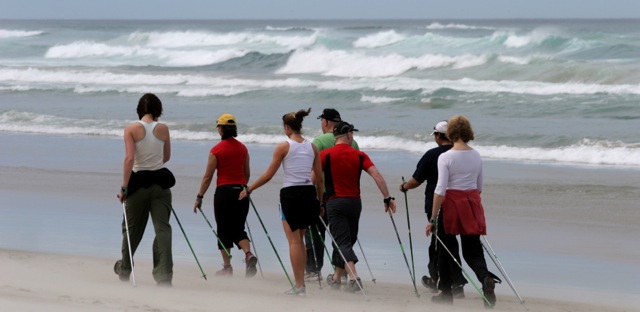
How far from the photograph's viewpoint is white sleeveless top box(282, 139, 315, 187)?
730 centimetres

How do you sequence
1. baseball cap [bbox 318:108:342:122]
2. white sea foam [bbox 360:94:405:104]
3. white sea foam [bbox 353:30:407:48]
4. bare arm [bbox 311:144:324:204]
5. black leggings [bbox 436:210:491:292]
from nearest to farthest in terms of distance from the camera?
1. black leggings [bbox 436:210:491:292]
2. bare arm [bbox 311:144:324:204]
3. baseball cap [bbox 318:108:342:122]
4. white sea foam [bbox 360:94:405:104]
5. white sea foam [bbox 353:30:407:48]

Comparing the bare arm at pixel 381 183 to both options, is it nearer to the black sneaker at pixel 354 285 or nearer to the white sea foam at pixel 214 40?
the black sneaker at pixel 354 285

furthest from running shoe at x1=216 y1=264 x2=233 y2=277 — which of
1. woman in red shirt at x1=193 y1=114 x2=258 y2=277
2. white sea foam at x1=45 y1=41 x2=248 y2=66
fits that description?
white sea foam at x1=45 y1=41 x2=248 y2=66

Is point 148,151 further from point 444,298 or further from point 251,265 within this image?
point 444,298

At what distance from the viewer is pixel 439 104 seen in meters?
26.7

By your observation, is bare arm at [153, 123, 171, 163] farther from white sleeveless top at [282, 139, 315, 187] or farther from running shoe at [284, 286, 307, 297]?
running shoe at [284, 286, 307, 297]

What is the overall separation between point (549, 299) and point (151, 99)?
324 centimetres

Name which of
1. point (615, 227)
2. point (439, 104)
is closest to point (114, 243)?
point (615, 227)

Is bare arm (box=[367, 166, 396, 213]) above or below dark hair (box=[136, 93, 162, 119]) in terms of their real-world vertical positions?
below

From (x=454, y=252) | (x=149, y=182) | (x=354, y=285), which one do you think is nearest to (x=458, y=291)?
(x=454, y=252)

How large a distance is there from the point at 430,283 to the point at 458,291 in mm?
280

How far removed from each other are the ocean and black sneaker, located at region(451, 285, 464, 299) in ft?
30.9

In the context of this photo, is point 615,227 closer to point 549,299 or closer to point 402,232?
point 402,232

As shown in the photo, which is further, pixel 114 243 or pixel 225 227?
pixel 114 243
